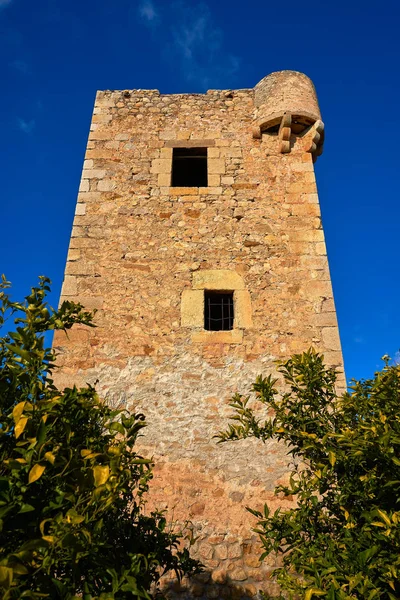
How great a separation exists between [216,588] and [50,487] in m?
2.69

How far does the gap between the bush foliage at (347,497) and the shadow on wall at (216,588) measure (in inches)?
53.9

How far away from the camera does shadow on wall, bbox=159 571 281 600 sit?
3.74 m

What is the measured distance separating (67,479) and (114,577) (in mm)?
392

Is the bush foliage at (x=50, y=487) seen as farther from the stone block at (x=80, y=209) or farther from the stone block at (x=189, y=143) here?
the stone block at (x=189, y=143)

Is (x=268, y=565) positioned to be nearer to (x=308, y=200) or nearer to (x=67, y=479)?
(x=67, y=479)

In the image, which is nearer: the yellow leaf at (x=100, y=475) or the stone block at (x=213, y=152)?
the yellow leaf at (x=100, y=475)

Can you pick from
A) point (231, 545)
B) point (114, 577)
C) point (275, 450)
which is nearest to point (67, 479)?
point (114, 577)

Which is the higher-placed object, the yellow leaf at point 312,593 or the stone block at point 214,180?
the stone block at point 214,180

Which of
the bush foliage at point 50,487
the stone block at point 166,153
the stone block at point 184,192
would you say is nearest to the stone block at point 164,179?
the stone block at point 184,192

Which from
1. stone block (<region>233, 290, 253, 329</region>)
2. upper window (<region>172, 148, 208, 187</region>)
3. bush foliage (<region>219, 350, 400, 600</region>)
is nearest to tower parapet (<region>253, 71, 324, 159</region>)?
upper window (<region>172, 148, 208, 187</region>)

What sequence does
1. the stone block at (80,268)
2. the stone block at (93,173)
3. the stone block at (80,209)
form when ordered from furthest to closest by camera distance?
the stone block at (93,173)
the stone block at (80,209)
the stone block at (80,268)

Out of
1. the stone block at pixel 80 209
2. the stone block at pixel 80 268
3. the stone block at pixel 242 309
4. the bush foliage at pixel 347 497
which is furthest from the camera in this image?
the stone block at pixel 80 209

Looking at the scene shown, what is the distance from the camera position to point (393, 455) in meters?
2.30

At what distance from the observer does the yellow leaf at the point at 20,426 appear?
5.20ft
